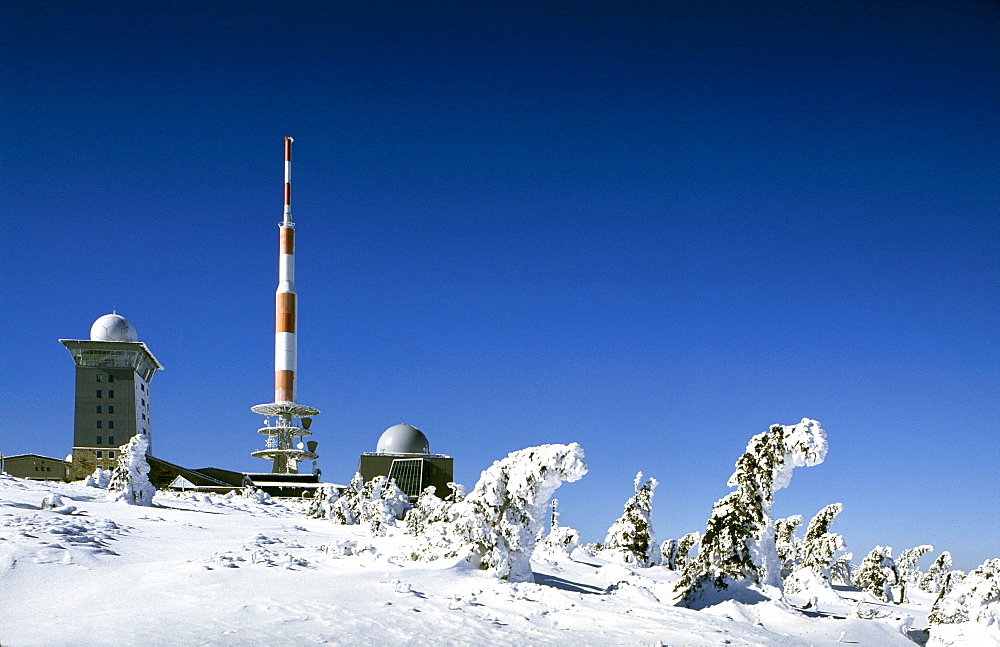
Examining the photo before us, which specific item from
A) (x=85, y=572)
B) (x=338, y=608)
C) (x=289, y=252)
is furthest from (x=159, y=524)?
(x=289, y=252)

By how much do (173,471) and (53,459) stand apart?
573 inches

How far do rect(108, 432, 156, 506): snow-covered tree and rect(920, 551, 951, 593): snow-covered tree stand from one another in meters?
38.7

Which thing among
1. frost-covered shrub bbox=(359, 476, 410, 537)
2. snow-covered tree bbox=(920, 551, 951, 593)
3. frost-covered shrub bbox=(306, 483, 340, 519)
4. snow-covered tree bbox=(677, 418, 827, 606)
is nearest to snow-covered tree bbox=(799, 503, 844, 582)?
snow-covered tree bbox=(920, 551, 951, 593)

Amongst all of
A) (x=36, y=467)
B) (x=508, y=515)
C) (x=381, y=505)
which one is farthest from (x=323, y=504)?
(x=36, y=467)

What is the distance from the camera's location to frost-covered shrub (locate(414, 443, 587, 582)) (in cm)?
1839

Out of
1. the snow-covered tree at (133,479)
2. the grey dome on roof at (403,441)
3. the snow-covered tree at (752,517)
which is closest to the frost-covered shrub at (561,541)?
the snow-covered tree at (752,517)

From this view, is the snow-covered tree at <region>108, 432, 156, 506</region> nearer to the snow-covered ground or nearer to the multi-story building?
the snow-covered ground

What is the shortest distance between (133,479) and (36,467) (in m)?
43.4

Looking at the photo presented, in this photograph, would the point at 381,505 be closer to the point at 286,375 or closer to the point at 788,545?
the point at 788,545

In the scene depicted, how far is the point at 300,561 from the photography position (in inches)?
725

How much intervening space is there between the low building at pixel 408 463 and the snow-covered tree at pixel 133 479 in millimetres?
32137

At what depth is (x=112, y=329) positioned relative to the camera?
3337 inches

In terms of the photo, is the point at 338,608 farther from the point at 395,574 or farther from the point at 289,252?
the point at 289,252

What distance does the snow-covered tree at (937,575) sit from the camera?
4142 centimetres
